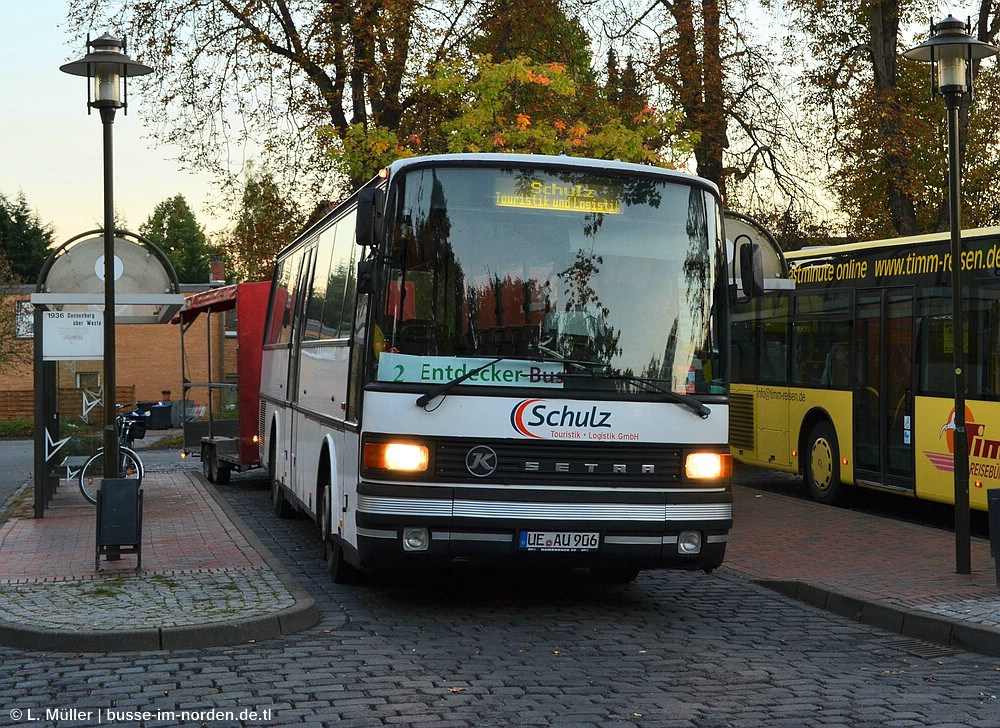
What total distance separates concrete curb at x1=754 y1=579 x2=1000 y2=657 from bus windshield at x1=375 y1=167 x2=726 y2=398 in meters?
1.91

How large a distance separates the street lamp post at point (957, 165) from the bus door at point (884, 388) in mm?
4100

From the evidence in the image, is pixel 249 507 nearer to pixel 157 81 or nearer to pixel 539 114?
pixel 539 114

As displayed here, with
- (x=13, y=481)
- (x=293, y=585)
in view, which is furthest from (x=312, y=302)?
(x=13, y=481)

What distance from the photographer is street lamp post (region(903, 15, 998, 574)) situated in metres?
10.8

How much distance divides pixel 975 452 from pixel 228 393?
1111 centimetres

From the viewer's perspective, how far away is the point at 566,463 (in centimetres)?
882

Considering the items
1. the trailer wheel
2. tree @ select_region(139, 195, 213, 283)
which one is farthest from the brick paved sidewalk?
tree @ select_region(139, 195, 213, 283)

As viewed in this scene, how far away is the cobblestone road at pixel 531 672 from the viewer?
634cm

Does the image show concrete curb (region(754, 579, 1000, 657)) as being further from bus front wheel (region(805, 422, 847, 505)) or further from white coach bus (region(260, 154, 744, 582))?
bus front wheel (region(805, 422, 847, 505))

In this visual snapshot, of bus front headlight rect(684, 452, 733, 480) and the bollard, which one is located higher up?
bus front headlight rect(684, 452, 733, 480)

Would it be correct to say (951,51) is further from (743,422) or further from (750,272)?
(743,422)

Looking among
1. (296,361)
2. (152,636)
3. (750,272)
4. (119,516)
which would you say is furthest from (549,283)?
(296,361)

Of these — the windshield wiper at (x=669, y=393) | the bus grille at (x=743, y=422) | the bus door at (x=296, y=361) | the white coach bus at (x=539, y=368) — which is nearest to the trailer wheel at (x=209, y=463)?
the bus door at (x=296, y=361)

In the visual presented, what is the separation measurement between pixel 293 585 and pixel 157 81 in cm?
1728
